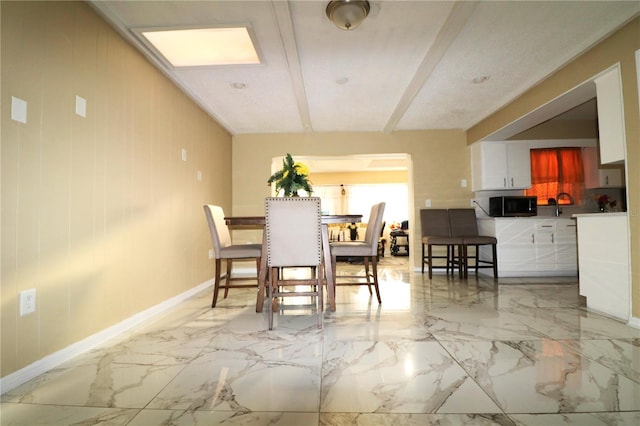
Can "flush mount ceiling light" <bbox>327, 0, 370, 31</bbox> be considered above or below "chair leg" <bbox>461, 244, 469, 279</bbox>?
above

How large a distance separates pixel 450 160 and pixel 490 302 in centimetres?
274

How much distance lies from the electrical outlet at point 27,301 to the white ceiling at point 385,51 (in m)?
1.78

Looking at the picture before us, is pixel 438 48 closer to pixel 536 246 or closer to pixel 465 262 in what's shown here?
pixel 465 262

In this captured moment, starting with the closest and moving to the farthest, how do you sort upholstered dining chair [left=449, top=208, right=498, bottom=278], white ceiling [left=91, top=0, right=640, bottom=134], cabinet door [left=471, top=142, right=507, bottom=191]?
white ceiling [left=91, top=0, right=640, bottom=134]
upholstered dining chair [left=449, top=208, right=498, bottom=278]
cabinet door [left=471, top=142, right=507, bottom=191]

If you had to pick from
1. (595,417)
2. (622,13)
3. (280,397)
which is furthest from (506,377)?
(622,13)

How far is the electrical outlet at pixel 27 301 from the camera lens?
1459 mm

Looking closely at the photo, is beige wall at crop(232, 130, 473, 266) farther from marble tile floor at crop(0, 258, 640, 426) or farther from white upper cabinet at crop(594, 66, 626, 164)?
marble tile floor at crop(0, 258, 640, 426)

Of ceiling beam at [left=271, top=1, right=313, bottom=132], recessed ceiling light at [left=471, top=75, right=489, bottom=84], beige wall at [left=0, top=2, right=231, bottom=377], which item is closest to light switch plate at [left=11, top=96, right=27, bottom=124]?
beige wall at [left=0, top=2, right=231, bottom=377]

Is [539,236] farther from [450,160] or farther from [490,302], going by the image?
[490,302]

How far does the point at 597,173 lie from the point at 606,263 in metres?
3.16

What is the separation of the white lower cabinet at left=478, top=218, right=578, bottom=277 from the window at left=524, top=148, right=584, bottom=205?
83 centimetres

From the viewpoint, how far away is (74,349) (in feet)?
5.80

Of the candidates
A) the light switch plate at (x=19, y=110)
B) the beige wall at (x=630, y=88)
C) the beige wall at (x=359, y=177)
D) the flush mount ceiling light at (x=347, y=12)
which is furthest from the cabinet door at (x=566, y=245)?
the light switch plate at (x=19, y=110)

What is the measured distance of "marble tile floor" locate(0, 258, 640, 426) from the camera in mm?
1178
